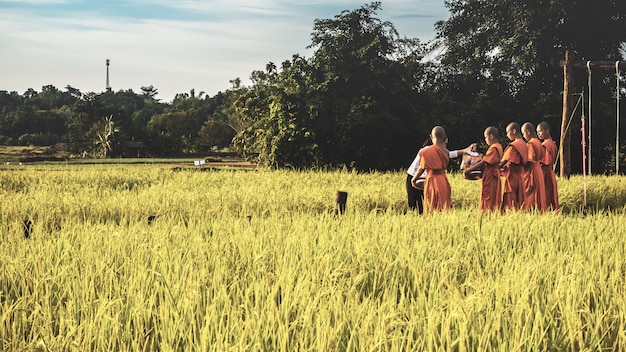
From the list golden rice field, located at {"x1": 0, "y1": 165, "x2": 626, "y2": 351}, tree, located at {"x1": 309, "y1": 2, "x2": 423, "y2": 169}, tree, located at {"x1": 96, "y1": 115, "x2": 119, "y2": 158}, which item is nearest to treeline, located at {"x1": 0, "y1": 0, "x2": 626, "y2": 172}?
tree, located at {"x1": 309, "y1": 2, "x2": 423, "y2": 169}

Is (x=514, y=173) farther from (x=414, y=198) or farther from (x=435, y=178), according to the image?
(x=435, y=178)

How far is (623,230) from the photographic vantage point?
5.86 m

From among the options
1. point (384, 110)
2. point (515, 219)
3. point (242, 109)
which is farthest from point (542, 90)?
point (515, 219)

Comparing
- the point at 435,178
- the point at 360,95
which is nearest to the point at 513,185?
the point at 435,178

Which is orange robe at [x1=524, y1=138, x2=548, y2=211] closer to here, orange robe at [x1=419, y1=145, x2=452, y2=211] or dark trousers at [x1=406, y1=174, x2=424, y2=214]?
dark trousers at [x1=406, y1=174, x2=424, y2=214]

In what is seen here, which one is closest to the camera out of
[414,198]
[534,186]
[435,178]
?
[435,178]

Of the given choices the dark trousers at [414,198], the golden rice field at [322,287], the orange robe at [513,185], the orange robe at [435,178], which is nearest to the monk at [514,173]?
the orange robe at [513,185]

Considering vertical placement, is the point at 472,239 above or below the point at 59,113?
below

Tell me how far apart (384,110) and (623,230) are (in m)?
15.7

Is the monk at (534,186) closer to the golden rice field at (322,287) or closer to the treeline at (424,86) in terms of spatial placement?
the golden rice field at (322,287)

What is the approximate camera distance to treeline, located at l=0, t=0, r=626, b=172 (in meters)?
21.3

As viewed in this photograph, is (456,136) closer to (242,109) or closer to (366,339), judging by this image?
(242,109)

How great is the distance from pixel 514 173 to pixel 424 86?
16185 millimetres

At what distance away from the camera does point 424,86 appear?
24.8 metres
